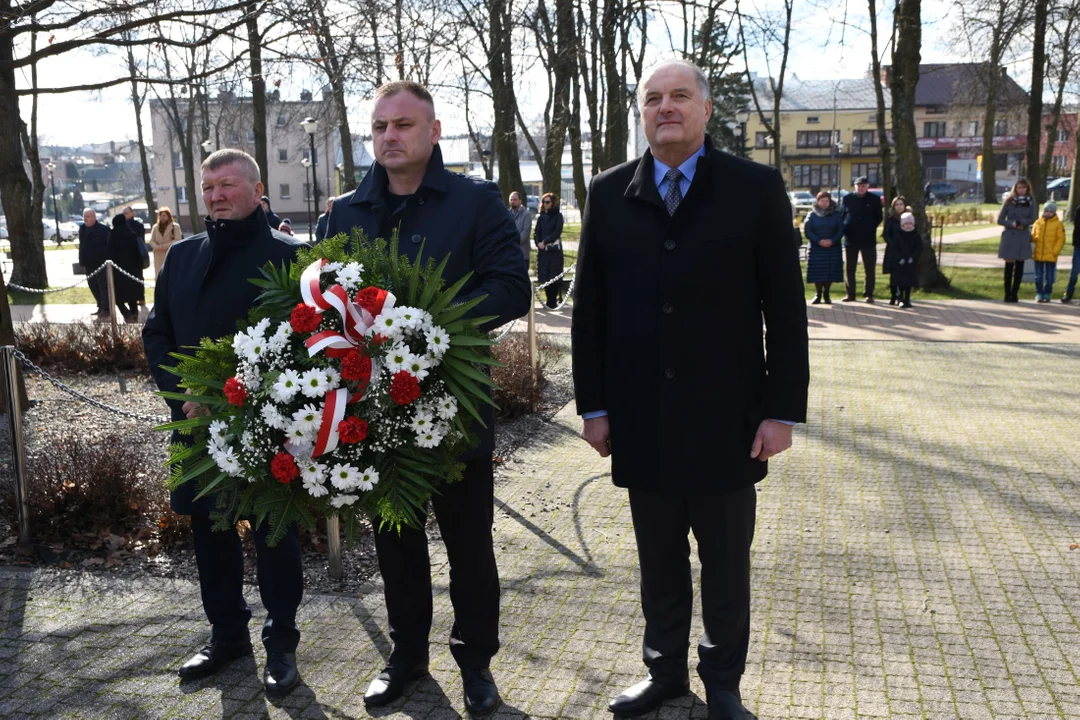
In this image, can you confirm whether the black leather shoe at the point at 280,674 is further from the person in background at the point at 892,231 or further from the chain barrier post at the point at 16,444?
the person in background at the point at 892,231

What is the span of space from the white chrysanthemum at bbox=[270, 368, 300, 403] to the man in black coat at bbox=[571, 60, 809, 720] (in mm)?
1061

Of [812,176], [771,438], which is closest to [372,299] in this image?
[771,438]

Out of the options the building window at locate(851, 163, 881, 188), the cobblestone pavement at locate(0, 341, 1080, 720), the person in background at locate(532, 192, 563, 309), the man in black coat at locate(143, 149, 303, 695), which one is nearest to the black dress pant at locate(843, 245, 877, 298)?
the person in background at locate(532, 192, 563, 309)

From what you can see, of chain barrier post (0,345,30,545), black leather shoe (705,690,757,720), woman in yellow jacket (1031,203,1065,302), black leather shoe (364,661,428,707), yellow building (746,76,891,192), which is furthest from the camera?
yellow building (746,76,891,192)

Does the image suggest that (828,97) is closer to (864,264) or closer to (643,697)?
(864,264)

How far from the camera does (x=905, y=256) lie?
16.4m

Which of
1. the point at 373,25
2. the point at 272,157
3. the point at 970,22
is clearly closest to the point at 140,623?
the point at 373,25

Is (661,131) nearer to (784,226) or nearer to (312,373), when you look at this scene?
(784,226)

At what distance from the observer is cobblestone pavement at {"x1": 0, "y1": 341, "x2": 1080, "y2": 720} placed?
389 cm

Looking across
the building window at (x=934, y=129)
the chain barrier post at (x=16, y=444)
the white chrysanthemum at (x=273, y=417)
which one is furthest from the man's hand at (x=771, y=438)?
the building window at (x=934, y=129)

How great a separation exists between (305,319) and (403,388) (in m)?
0.38

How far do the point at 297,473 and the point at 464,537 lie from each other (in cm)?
83

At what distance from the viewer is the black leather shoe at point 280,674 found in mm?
3965

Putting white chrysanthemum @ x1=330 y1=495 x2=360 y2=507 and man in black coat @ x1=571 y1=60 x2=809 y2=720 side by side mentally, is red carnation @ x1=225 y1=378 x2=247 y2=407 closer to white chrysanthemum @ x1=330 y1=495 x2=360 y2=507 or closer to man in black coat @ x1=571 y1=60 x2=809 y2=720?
white chrysanthemum @ x1=330 y1=495 x2=360 y2=507
